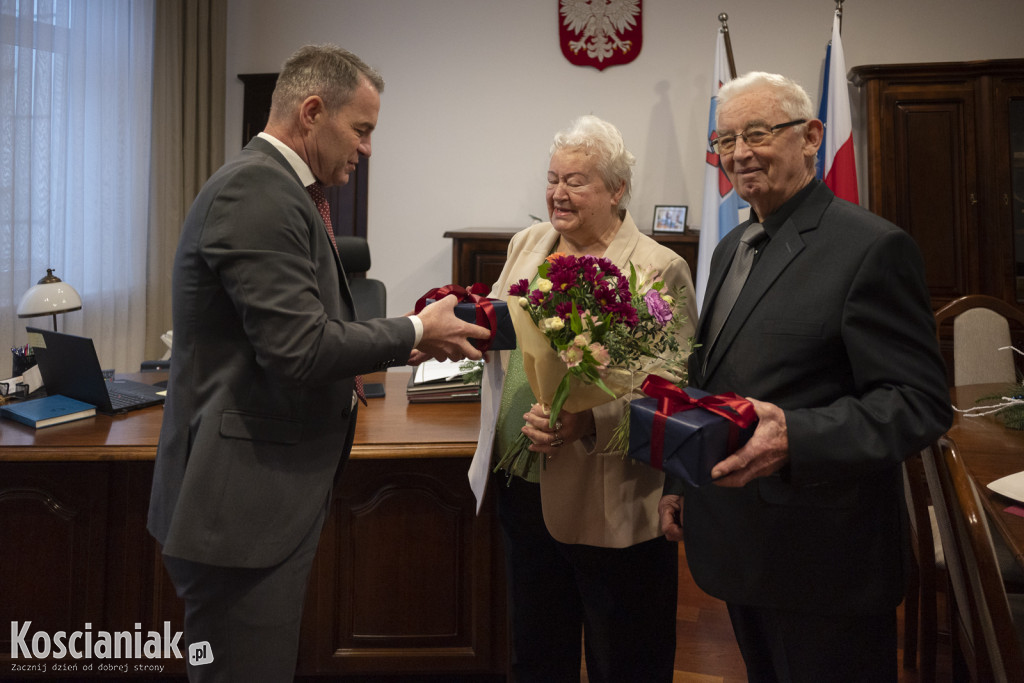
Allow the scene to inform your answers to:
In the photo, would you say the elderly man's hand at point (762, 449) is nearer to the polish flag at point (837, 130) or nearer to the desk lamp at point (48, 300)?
the desk lamp at point (48, 300)

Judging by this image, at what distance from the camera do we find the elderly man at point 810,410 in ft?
3.71

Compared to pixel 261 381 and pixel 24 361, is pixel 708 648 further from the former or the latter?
pixel 24 361

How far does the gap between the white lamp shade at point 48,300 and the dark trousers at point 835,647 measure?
2291mm

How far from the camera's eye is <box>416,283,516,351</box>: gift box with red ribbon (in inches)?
61.9

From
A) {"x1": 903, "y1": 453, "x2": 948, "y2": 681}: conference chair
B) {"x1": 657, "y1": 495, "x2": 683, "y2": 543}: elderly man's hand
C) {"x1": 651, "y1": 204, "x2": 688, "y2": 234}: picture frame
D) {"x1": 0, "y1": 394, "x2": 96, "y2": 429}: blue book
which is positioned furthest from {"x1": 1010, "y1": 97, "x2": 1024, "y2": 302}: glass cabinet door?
{"x1": 0, "y1": 394, "x2": 96, "y2": 429}: blue book

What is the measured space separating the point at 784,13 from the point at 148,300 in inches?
163

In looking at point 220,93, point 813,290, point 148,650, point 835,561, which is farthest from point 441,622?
point 220,93

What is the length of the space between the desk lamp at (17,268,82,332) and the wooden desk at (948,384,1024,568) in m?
2.58

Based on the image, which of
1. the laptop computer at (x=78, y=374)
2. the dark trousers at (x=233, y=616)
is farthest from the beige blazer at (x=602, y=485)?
the laptop computer at (x=78, y=374)

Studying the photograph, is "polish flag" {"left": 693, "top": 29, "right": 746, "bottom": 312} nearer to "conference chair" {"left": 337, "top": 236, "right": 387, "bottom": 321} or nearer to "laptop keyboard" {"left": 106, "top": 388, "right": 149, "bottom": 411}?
"conference chair" {"left": 337, "top": 236, "right": 387, "bottom": 321}

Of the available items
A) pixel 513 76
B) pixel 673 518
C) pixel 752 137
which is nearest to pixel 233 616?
pixel 673 518

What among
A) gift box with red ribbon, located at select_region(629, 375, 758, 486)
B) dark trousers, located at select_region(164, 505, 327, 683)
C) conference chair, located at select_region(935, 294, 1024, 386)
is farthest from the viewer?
conference chair, located at select_region(935, 294, 1024, 386)

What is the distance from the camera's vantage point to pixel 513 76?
4855 millimetres

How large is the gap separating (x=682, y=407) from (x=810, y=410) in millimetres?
197
